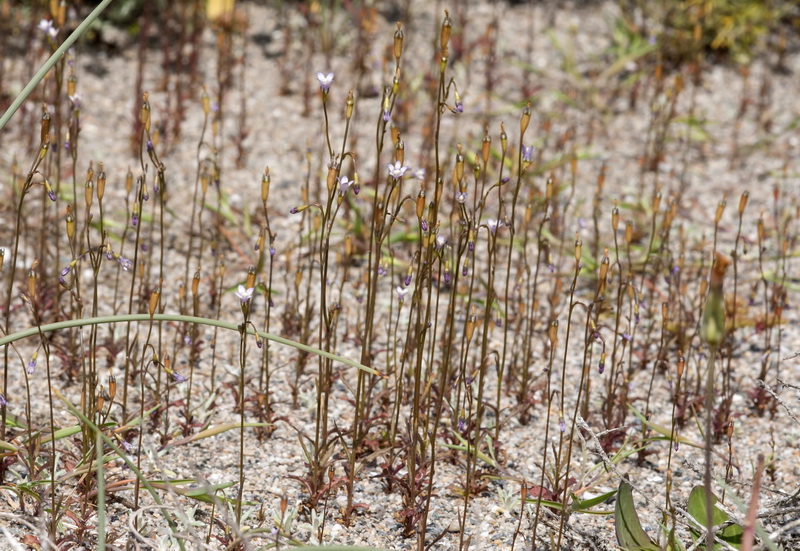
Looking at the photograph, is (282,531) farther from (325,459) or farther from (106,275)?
(106,275)

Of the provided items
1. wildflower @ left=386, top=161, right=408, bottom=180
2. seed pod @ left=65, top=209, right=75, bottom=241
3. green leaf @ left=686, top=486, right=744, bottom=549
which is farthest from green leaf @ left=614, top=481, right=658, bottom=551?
seed pod @ left=65, top=209, right=75, bottom=241

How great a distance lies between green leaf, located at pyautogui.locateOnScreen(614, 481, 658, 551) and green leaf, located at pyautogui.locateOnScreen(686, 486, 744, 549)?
14 cm

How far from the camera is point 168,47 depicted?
5.03 meters

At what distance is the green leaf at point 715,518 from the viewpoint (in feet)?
7.39

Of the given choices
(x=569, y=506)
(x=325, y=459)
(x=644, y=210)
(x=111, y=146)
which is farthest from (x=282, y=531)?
(x=111, y=146)

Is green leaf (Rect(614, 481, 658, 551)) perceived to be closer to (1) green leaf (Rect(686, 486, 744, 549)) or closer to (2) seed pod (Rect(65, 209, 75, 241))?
(1) green leaf (Rect(686, 486, 744, 549))

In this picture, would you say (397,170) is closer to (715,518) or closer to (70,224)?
(70,224)

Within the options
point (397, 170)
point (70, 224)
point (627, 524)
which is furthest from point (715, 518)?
point (70, 224)

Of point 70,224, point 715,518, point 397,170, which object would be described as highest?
point 397,170

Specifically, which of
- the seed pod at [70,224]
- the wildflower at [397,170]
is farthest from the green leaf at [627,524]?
the seed pod at [70,224]

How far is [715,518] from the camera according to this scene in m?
2.30

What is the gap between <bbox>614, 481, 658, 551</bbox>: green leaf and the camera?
7.29 ft

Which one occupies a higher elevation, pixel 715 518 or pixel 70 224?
pixel 70 224

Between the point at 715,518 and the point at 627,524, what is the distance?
0.25m
